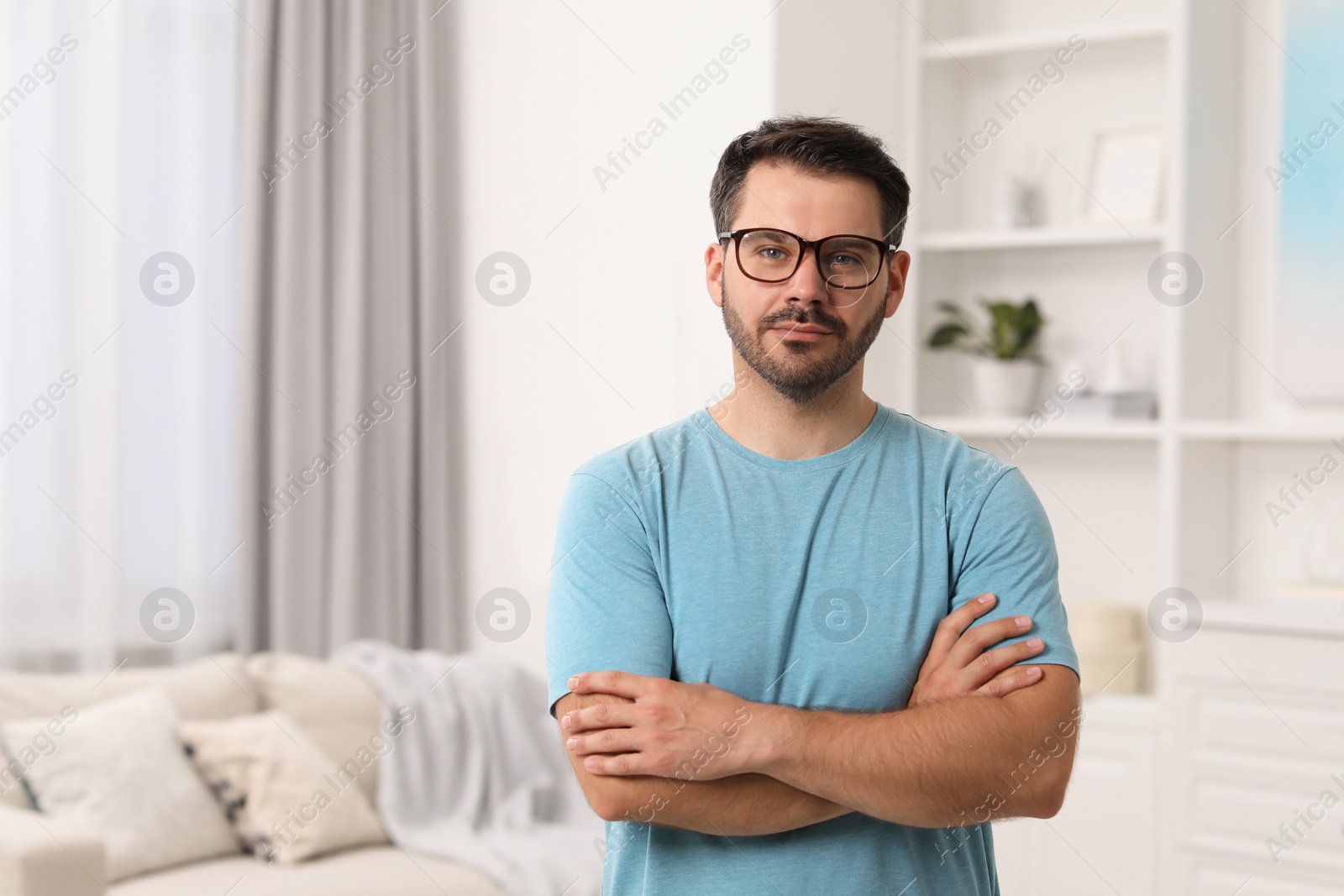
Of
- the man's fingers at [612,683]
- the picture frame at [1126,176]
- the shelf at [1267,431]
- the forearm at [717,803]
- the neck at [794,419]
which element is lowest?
the forearm at [717,803]

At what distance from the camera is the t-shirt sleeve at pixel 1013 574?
131 centimetres

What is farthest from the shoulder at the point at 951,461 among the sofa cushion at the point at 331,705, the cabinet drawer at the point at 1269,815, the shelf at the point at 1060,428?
the sofa cushion at the point at 331,705

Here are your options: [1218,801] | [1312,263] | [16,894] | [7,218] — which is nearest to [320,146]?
[7,218]

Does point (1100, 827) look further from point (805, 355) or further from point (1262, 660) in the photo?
point (805, 355)

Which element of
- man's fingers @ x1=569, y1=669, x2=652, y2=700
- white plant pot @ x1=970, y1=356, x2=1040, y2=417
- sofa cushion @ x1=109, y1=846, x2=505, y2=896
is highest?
white plant pot @ x1=970, y1=356, x2=1040, y2=417

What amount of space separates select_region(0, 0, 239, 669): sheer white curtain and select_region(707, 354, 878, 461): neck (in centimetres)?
252

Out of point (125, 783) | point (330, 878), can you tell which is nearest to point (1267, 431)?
point (330, 878)

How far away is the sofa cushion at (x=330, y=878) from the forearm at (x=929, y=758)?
1721 mm

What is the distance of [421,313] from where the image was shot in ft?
13.2

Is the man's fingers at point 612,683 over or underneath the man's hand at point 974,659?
underneath

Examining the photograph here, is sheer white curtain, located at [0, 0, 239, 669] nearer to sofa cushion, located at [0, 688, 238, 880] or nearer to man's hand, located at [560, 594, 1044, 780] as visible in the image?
sofa cushion, located at [0, 688, 238, 880]

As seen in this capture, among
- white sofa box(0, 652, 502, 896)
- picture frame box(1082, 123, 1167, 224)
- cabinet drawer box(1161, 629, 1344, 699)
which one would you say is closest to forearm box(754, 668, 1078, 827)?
white sofa box(0, 652, 502, 896)

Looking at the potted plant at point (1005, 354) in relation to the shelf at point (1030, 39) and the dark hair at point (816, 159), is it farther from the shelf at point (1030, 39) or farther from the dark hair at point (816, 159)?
the dark hair at point (816, 159)

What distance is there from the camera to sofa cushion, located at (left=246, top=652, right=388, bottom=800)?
2.99 m
